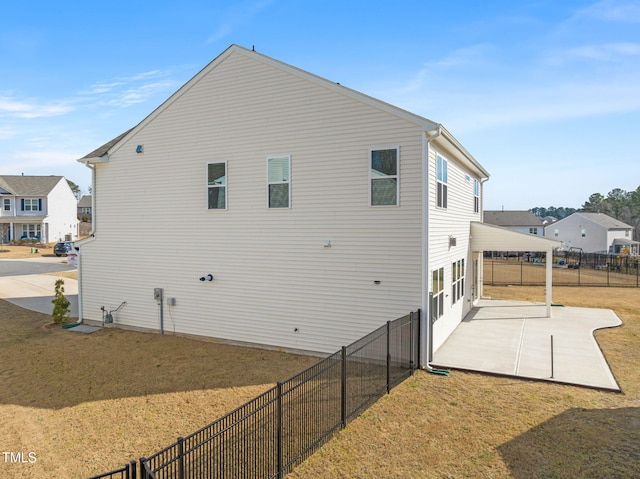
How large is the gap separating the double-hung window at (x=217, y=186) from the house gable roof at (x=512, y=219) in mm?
52929

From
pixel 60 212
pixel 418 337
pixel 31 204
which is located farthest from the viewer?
pixel 60 212

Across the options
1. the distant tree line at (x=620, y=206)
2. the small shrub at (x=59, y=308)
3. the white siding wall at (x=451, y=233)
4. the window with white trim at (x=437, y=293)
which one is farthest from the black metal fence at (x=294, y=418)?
the distant tree line at (x=620, y=206)

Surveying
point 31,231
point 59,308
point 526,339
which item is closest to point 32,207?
point 31,231

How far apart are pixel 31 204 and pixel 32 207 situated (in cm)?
36

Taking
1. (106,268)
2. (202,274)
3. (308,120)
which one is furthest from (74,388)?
(308,120)

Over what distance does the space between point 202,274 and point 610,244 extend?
60207 millimetres

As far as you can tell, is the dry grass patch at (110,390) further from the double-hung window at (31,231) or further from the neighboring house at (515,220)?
the neighboring house at (515,220)

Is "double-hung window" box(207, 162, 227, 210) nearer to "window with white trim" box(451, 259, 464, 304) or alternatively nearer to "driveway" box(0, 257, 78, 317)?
"window with white trim" box(451, 259, 464, 304)

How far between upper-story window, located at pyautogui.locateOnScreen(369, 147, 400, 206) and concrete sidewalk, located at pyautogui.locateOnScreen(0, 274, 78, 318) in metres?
12.4

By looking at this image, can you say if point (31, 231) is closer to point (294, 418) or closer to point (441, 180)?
point (441, 180)

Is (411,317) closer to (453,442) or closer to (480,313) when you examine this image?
(453,442)

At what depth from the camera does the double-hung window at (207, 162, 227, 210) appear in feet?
38.4

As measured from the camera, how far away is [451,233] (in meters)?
12.2

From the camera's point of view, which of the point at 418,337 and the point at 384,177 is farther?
the point at 384,177
